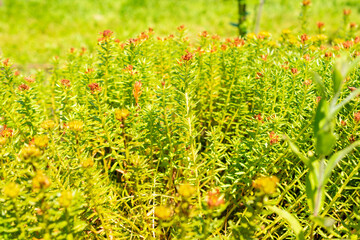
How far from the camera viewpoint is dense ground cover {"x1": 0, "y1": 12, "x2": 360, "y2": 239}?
1167 millimetres

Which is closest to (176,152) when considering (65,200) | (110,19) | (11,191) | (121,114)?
(121,114)

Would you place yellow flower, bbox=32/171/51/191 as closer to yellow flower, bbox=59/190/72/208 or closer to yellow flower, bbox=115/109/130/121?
yellow flower, bbox=59/190/72/208

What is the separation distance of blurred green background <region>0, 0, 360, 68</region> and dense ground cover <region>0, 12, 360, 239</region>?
3.56 m

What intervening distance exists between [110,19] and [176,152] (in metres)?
6.78

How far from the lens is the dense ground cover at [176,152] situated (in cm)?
117

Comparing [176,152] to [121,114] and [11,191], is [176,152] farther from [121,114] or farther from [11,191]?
[11,191]

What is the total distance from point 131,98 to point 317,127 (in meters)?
1.12

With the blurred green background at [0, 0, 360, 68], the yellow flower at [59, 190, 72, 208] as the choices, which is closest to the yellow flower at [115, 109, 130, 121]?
the yellow flower at [59, 190, 72, 208]

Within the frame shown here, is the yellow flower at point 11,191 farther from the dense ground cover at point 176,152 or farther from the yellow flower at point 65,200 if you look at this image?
the yellow flower at point 65,200

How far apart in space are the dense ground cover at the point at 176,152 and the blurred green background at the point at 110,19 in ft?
11.7

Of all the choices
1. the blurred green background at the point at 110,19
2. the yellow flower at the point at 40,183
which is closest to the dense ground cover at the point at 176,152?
the yellow flower at the point at 40,183

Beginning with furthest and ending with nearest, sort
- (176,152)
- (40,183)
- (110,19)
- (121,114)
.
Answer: (110,19), (176,152), (121,114), (40,183)

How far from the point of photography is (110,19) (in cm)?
756

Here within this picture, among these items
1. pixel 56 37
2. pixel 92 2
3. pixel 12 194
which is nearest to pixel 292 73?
pixel 12 194
